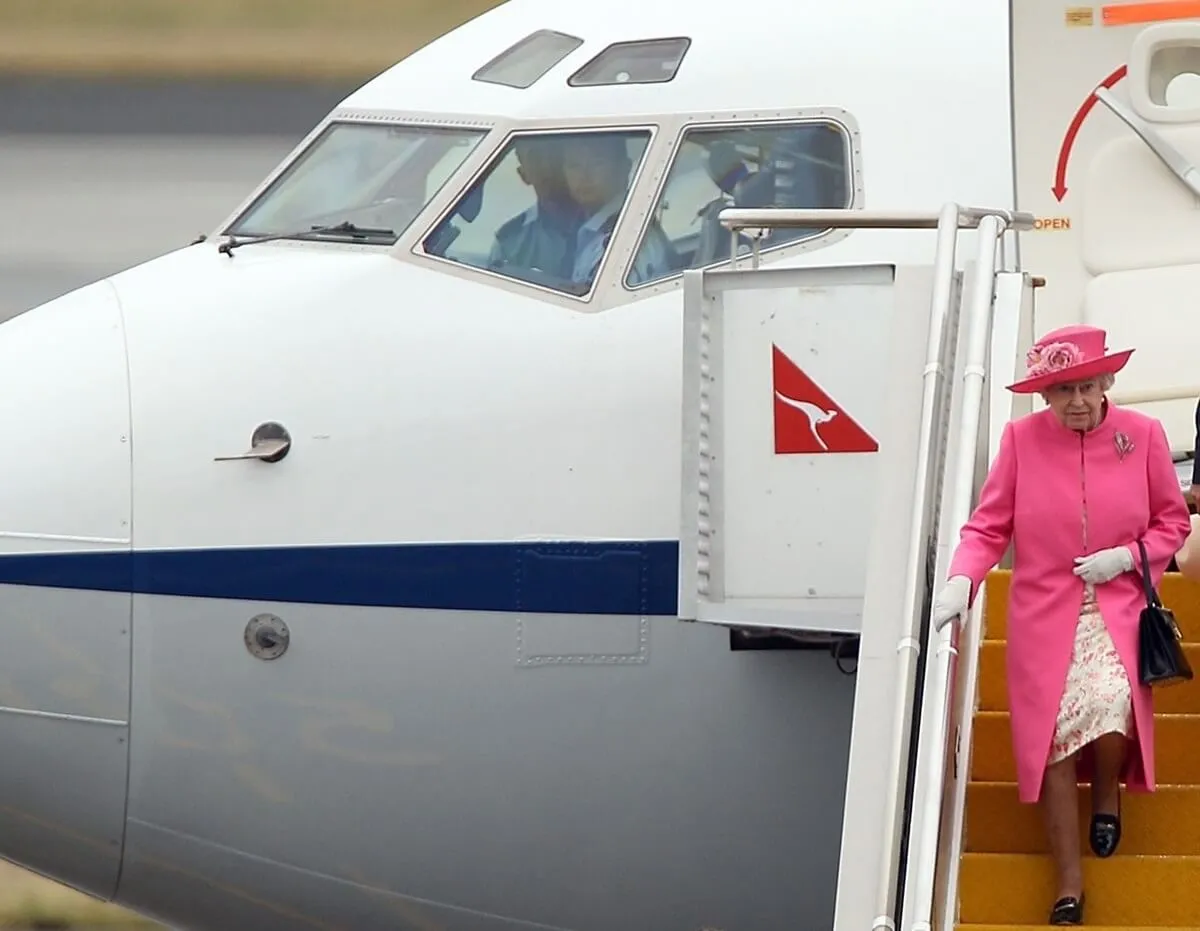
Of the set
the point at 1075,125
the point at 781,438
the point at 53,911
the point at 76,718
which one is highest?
the point at 1075,125

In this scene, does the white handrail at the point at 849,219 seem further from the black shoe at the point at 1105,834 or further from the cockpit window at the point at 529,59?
the black shoe at the point at 1105,834

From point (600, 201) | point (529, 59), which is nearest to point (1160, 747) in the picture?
point (600, 201)

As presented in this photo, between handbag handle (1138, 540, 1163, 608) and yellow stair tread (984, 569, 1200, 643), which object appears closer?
handbag handle (1138, 540, 1163, 608)

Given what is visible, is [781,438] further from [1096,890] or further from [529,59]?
[529,59]

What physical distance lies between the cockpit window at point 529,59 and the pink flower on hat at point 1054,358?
2.70 metres

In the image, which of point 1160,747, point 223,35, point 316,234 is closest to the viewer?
point 1160,747

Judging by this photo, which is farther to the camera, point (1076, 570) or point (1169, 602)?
point (1169, 602)

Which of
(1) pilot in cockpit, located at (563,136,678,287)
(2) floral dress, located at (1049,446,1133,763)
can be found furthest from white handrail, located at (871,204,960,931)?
(1) pilot in cockpit, located at (563,136,678,287)

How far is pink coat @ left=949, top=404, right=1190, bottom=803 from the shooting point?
508 cm

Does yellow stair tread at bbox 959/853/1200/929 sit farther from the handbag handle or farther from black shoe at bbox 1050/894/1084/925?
the handbag handle

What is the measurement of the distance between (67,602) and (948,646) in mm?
2957

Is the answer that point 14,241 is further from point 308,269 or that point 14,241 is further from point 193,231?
point 308,269

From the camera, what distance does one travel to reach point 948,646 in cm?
473

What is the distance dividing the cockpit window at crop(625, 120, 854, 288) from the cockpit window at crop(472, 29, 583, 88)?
2.03 feet
